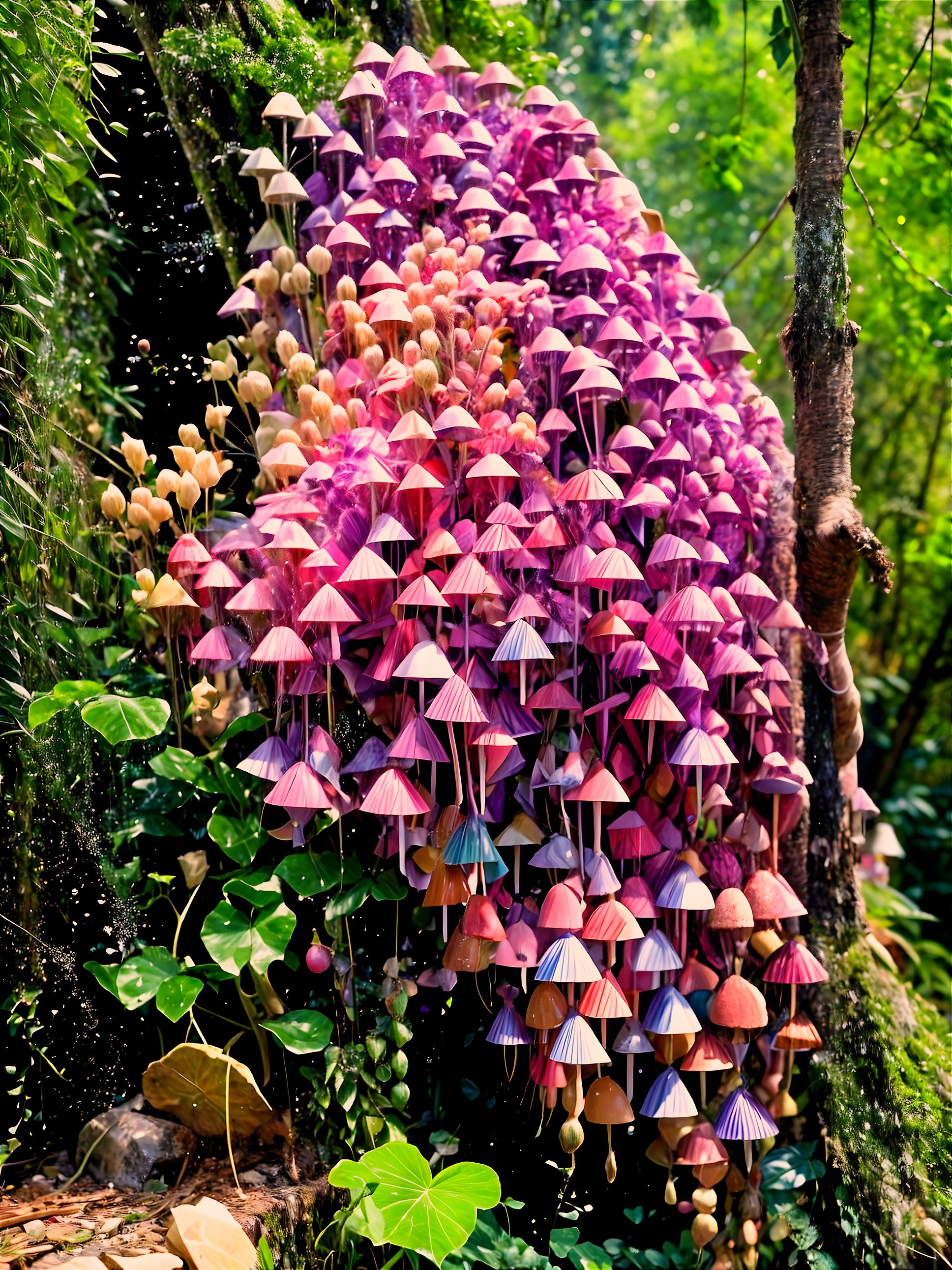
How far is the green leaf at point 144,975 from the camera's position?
1.71 meters

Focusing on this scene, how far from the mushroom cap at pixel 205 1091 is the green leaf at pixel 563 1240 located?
577mm

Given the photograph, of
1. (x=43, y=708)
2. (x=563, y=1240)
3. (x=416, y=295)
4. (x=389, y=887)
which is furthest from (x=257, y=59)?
(x=563, y=1240)

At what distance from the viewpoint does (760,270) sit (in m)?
8.33

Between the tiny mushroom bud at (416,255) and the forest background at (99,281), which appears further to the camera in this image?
the tiny mushroom bud at (416,255)

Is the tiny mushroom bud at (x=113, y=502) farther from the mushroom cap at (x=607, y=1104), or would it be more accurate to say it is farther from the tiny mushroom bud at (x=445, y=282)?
the mushroom cap at (x=607, y=1104)

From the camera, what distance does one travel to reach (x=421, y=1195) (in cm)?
157

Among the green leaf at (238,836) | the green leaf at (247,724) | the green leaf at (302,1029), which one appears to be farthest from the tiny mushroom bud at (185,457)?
the green leaf at (302,1029)

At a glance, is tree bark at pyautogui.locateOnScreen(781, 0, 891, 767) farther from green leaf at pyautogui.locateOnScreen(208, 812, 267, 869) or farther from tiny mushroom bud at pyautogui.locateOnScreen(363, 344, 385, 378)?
green leaf at pyautogui.locateOnScreen(208, 812, 267, 869)

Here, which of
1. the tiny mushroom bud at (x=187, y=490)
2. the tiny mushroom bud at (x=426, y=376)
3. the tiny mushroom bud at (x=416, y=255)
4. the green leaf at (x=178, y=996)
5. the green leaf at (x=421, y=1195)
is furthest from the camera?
the tiny mushroom bud at (x=416, y=255)

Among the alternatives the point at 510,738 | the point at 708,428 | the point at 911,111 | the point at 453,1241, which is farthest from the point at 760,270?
the point at 453,1241

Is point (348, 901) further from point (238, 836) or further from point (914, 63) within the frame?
point (914, 63)

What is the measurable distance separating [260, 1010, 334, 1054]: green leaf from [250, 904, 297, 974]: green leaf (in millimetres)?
124

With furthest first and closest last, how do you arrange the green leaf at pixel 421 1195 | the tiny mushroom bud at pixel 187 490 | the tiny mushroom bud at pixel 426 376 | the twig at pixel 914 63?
the twig at pixel 914 63 < the tiny mushroom bud at pixel 187 490 < the tiny mushroom bud at pixel 426 376 < the green leaf at pixel 421 1195

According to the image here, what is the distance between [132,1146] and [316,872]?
59 centimetres
